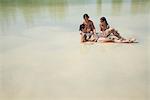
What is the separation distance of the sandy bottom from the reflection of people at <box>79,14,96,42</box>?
4 cm

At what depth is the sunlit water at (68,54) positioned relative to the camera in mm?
1862

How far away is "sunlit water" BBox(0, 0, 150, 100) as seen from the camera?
6.11ft

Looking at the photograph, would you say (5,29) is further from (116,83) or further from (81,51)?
(116,83)

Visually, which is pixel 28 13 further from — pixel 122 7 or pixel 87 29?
pixel 122 7

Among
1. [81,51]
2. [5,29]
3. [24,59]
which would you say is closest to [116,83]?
[81,51]

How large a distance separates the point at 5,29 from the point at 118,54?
2.70ft

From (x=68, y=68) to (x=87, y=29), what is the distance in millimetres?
308

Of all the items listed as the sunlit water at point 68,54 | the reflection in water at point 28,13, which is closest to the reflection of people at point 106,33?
the sunlit water at point 68,54

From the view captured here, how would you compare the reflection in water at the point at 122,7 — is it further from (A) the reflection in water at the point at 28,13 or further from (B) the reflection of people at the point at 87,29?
(A) the reflection in water at the point at 28,13

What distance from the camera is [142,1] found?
1909mm

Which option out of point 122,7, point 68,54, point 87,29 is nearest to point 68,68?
point 68,54

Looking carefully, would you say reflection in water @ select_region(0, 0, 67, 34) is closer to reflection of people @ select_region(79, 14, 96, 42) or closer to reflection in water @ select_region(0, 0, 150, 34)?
reflection in water @ select_region(0, 0, 150, 34)

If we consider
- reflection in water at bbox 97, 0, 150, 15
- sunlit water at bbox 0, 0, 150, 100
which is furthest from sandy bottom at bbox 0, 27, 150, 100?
reflection in water at bbox 97, 0, 150, 15

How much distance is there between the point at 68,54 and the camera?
6.29 ft
